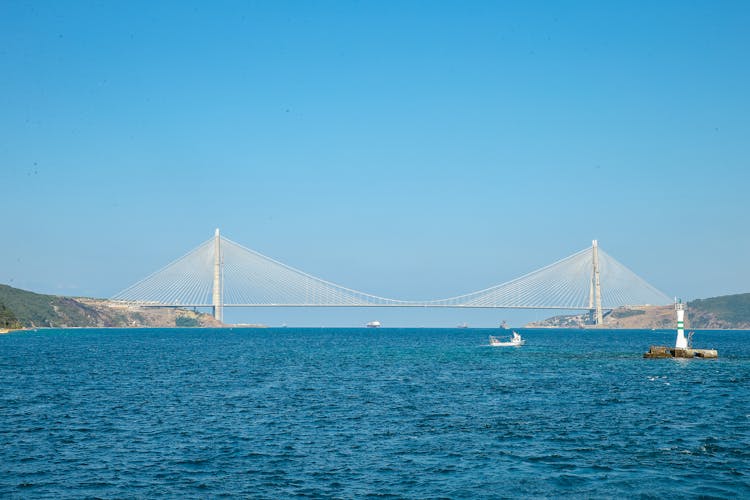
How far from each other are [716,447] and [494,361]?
4648cm

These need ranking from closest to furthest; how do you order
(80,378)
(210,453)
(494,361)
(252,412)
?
1. (210,453)
2. (252,412)
3. (80,378)
4. (494,361)

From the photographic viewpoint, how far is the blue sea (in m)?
22.5

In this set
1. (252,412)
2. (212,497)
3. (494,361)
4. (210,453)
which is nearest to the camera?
(212,497)

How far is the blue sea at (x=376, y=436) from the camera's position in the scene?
22.5m

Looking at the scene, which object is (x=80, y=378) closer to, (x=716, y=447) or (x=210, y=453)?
(x=210, y=453)

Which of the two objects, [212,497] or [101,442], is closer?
[212,497]

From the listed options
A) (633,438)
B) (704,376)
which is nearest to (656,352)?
(704,376)

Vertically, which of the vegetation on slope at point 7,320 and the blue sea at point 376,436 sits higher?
the vegetation on slope at point 7,320

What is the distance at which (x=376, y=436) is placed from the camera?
30016mm

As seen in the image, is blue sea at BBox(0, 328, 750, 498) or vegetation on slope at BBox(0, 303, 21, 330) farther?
vegetation on slope at BBox(0, 303, 21, 330)

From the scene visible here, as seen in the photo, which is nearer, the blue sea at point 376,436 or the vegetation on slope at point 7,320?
the blue sea at point 376,436

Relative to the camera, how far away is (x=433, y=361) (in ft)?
245

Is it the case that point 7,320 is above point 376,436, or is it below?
above

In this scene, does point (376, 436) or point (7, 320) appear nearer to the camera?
point (376, 436)
